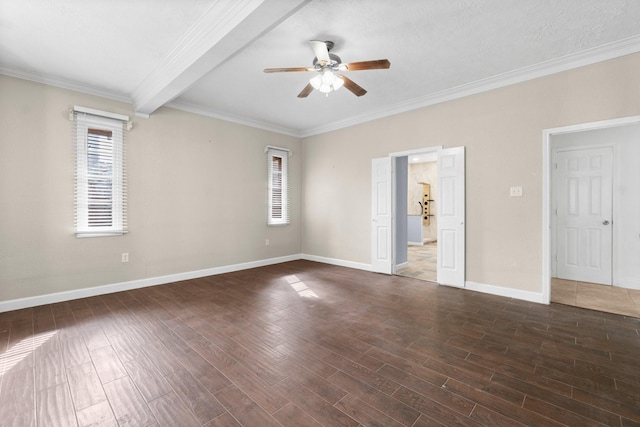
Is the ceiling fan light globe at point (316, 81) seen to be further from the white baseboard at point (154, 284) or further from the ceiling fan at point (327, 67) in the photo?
the white baseboard at point (154, 284)

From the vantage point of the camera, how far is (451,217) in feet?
13.9

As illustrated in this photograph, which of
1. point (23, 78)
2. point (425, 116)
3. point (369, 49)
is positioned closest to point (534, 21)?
point (369, 49)

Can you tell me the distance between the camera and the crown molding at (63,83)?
3.31m

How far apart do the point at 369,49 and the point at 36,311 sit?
4879 mm

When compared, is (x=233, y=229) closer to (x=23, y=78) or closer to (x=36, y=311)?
(x=36, y=311)

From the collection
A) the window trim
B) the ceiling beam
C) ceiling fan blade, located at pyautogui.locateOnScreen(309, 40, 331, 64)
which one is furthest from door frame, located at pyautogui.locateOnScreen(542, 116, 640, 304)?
the window trim

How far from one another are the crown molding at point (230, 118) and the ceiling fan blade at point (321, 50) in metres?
2.75

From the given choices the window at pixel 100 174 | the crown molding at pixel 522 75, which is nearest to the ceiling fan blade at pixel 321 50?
the crown molding at pixel 522 75

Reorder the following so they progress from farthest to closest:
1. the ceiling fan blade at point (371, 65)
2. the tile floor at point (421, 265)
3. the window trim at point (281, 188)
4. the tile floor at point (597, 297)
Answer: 1. the window trim at point (281, 188)
2. the tile floor at point (421, 265)
3. the tile floor at point (597, 297)
4. the ceiling fan blade at point (371, 65)

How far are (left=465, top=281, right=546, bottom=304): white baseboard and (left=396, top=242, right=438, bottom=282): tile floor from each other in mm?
678

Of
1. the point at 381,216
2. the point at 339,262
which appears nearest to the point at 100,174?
the point at 339,262

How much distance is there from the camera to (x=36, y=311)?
328 cm

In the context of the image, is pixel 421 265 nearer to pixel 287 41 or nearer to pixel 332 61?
pixel 332 61

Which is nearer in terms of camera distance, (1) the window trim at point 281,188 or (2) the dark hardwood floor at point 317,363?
(2) the dark hardwood floor at point 317,363
